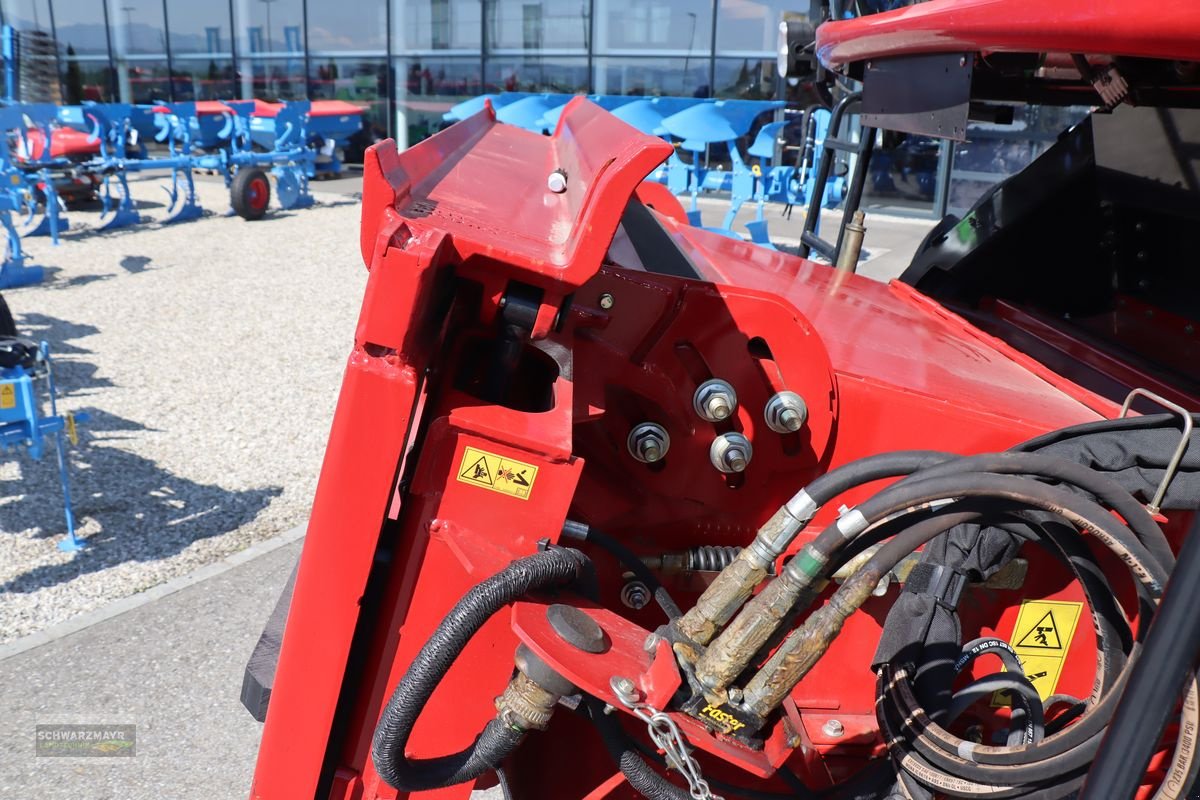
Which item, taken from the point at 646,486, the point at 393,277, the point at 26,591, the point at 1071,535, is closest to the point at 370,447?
the point at 393,277

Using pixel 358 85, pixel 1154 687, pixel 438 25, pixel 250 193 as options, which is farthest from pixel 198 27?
pixel 1154 687

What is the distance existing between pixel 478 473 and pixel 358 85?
18.0 metres

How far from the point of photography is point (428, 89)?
17.6 metres

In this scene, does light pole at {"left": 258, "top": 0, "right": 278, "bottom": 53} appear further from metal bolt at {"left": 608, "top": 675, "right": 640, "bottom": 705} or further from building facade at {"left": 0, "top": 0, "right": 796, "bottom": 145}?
metal bolt at {"left": 608, "top": 675, "right": 640, "bottom": 705}

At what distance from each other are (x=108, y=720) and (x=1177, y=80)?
3.17m

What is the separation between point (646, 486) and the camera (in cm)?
188

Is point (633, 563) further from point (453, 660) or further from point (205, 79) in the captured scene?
point (205, 79)

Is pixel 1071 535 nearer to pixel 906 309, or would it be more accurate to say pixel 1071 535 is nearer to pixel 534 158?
pixel 906 309

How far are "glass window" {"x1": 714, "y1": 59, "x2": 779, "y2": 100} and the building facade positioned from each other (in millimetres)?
16

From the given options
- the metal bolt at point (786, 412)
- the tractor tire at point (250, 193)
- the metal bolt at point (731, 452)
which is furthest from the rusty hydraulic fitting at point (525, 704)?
the tractor tire at point (250, 193)

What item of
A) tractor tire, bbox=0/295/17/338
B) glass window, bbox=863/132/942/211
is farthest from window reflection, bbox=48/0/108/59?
tractor tire, bbox=0/295/17/338

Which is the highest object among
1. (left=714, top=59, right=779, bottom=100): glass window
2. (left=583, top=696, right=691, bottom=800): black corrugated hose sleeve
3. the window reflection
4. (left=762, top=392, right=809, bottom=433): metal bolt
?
the window reflection

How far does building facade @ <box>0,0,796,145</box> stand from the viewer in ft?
49.5

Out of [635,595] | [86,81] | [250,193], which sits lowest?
[250,193]
